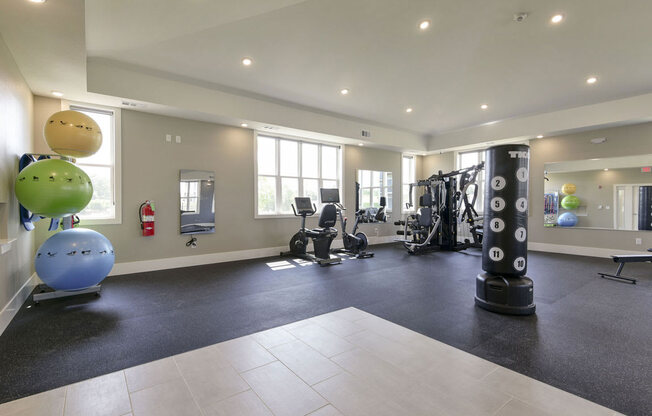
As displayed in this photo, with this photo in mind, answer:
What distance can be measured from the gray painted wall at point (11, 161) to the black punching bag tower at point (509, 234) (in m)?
5.13

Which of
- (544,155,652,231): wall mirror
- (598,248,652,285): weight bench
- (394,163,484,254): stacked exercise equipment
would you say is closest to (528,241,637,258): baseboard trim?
(544,155,652,231): wall mirror

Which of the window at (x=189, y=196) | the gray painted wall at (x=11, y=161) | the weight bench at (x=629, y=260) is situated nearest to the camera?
the gray painted wall at (x=11, y=161)

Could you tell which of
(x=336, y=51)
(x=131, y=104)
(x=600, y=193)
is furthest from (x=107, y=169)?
(x=600, y=193)

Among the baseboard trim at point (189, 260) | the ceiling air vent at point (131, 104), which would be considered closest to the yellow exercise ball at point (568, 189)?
the baseboard trim at point (189, 260)

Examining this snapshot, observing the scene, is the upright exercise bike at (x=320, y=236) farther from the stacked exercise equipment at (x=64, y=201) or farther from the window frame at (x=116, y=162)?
the stacked exercise equipment at (x=64, y=201)

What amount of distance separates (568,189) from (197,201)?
8.56m

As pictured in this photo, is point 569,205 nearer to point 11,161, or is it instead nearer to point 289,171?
point 289,171

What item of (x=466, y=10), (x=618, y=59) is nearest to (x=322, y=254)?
(x=466, y=10)

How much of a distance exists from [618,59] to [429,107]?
3.13 meters

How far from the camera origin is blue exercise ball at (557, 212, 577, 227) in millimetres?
7258

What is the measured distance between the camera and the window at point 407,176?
979cm

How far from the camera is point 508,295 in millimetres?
3326

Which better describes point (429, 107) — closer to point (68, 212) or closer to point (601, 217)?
point (601, 217)

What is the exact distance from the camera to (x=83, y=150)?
364 centimetres
